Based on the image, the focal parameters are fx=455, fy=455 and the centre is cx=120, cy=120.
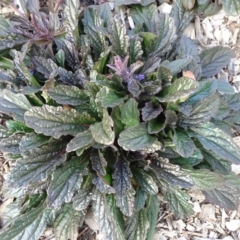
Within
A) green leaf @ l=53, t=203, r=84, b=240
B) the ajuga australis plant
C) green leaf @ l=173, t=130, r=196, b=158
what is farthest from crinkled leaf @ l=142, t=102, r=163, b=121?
green leaf @ l=53, t=203, r=84, b=240

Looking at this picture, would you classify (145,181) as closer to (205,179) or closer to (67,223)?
(205,179)

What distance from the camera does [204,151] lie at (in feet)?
6.28

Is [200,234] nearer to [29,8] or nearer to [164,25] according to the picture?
[164,25]

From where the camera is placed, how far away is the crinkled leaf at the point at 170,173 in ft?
5.52

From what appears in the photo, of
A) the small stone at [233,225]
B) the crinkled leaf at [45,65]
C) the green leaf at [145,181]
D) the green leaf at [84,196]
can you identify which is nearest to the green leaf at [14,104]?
the crinkled leaf at [45,65]

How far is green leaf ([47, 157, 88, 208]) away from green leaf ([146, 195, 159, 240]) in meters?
0.34

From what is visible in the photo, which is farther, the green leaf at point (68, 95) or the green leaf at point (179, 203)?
the green leaf at point (179, 203)

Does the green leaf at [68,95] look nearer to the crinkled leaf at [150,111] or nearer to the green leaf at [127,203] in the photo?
the crinkled leaf at [150,111]

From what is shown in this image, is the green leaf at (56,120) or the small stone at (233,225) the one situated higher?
the green leaf at (56,120)

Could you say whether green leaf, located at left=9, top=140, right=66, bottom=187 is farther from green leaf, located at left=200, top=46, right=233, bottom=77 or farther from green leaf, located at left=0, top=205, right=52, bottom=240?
green leaf, located at left=200, top=46, right=233, bottom=77

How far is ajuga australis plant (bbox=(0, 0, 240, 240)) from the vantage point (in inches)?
66.7

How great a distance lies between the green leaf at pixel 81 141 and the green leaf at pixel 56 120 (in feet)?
0.25

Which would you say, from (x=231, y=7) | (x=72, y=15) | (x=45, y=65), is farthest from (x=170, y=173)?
(x=231, y=7)

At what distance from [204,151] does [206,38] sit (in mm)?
650
